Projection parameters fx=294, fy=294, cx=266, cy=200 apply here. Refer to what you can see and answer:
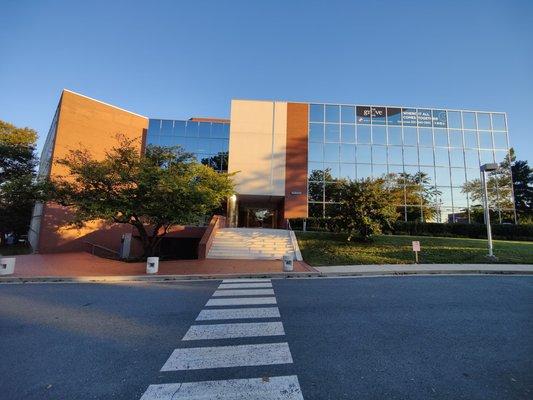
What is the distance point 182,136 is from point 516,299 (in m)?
30.2

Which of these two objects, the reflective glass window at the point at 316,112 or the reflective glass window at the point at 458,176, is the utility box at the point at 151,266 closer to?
the reflective glass window at the point at 316,112

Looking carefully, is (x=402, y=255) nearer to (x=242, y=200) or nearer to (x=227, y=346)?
(x=227, y=346)

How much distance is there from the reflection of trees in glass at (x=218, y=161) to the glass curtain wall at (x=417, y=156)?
8.89 m

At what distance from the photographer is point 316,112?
100 ft

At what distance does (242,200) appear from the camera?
3231 centimetres

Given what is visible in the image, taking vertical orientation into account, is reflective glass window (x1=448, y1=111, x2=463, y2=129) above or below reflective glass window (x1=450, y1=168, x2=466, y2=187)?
above

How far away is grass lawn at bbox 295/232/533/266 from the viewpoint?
14.7 m

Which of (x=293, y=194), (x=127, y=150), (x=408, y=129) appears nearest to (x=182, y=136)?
(x=293, y=194)

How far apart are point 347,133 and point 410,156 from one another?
673 cm

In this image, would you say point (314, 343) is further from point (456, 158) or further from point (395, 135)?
point (456, 158)

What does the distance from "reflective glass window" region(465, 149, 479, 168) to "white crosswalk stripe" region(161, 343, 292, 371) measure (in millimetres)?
32976

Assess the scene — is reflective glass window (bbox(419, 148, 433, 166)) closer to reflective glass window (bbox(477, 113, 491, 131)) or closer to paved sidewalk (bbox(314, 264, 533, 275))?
reflective glass window (bbox(477, 113, 491, 131))

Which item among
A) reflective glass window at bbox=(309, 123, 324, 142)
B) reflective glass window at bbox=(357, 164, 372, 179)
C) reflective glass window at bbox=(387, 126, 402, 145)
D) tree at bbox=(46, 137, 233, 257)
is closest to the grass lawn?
tree at bbox=(46, 137, 233, 257)

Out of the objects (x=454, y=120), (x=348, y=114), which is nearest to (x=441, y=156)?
(x=454, y=120)
